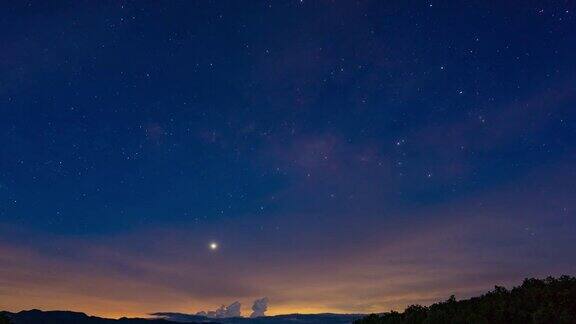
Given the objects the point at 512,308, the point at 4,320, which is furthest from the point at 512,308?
the point at 4,320

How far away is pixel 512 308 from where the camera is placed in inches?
712

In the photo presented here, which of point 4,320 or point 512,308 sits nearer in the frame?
point 512,308

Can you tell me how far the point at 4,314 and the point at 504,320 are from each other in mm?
30084

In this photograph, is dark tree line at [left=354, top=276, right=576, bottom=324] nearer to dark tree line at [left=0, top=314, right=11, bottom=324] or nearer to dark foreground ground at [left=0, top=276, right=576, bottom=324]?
dark foreground ground at [left=0, top=276, right=576, bottom=324]

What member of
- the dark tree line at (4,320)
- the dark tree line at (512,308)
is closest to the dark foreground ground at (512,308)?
the dark tree line at (512,308)

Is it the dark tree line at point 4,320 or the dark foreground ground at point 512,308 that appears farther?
the dark tree line at point 4,320

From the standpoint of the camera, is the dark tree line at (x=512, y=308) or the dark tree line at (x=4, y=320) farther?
the dark tree line at (x=4, y=320)

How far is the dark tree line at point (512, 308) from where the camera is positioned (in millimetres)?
16877

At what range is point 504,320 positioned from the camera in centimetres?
1791

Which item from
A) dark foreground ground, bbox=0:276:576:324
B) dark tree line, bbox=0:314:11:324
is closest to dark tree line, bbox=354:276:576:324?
dark foreground ground, bbox=0:276:576:324

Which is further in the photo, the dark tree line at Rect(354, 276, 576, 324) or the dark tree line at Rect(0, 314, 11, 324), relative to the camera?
the dark tree line at Rect(0, 314, 11, 324)

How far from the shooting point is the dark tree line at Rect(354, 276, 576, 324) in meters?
16.9

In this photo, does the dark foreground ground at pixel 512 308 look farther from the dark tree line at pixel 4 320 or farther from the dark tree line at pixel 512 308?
the dark tree line at pixel 4 320

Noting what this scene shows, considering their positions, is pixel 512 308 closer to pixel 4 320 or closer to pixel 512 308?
pixel 512 308
